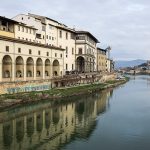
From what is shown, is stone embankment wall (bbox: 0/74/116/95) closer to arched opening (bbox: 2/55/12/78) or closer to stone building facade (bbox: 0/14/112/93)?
stone building facade (bbox: 0/14/112/93)

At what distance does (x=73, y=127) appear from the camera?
4166 centimetres

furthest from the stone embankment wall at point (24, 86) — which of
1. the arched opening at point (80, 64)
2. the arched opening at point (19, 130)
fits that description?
the arched opening at point (80, 64)

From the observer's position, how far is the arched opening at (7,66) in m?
63.1

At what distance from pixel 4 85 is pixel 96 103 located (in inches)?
759

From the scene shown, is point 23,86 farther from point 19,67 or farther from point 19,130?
point 19,130

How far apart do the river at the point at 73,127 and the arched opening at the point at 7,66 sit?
10.1 metres

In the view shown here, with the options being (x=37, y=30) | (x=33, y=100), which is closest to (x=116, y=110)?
(x=33, y=100)

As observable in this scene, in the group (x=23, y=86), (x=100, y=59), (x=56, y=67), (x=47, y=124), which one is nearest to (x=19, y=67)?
(x=23, y=86)

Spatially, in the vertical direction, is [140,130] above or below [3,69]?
below

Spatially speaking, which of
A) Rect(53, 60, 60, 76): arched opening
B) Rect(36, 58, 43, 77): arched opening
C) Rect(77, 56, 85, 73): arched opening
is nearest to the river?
Rect(36, 58, 43, 77): arched opening

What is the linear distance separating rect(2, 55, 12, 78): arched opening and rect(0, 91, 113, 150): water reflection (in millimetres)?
10583

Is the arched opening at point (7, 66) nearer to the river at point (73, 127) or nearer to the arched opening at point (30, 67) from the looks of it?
the arched opening at point (30, 67)

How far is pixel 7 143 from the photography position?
33.6m

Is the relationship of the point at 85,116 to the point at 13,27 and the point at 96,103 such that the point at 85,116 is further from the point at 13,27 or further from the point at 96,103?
the point at 13,27
